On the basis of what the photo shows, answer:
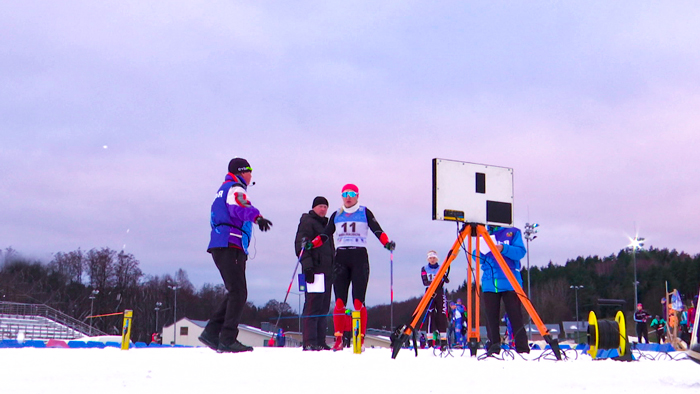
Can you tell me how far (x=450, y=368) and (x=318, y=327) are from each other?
3.15 m

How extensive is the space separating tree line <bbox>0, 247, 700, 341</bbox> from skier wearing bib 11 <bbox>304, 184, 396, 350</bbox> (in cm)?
1918

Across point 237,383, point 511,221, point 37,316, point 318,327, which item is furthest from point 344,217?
point 37,316

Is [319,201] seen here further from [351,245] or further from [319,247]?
[351,245]

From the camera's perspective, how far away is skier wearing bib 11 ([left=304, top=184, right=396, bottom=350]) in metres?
7.55

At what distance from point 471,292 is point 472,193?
1.14 metres

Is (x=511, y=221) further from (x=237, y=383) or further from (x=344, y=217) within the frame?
(x=237, y=383)

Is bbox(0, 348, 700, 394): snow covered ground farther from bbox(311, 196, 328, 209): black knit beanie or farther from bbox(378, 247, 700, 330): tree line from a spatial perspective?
Result: bbox(378, 247, 700, 330): tree line

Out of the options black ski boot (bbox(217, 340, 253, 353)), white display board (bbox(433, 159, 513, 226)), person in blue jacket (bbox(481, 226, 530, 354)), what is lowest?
black ski boot (bbox(217, 340, 253, 353))

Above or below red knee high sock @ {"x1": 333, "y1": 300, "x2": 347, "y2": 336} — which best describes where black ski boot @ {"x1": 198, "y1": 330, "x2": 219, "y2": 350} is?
below

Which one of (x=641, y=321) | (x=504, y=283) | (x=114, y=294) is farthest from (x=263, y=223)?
(x=114, y=294)

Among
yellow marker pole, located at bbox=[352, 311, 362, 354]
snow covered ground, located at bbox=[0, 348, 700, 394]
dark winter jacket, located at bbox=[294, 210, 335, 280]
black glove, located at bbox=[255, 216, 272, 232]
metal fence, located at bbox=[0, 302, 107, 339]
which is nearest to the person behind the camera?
snow covered ground, located at bbox=[0, 348, 700, 394]

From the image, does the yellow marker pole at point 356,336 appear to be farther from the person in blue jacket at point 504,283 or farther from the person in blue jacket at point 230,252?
the person in blue jacket at point 504,283

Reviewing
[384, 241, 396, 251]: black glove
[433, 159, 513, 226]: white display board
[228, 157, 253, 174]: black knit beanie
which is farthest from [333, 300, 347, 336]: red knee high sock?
[228, 157, 253, 174]: black knit beanie

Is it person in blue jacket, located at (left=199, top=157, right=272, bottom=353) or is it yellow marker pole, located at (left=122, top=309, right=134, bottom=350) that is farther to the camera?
yellow marker pole, located at (left=122, top=309, right=134, bottom=350)
